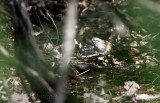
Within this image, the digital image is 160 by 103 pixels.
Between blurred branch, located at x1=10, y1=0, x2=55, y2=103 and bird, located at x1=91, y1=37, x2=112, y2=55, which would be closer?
blurred branch, located at x1=10, y1=0, x2=55, y2=103

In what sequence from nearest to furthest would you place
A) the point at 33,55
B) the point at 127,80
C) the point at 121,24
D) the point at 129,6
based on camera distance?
the point at 33,55 → the point at 127,80 → the point at 121,24 → the point at 129,6

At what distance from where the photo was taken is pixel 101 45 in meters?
2.82

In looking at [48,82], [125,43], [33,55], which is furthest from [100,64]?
[33,55]

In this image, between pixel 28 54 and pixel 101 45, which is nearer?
pixel 28 54

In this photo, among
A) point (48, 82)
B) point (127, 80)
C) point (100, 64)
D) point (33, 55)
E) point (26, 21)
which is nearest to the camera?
point (26, 21)

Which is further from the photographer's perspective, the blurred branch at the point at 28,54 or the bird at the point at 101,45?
the bird at the point at 101,45

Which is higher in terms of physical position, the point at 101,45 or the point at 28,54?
the point at 28,54

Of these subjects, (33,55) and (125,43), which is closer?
(33,55)

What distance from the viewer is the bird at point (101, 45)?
2715 mm

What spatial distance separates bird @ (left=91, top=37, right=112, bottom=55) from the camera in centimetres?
271

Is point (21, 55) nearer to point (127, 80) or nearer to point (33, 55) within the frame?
point (33, 55)

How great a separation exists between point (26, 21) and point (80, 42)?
1413mm

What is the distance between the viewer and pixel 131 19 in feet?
11.2

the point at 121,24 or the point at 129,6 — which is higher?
the point at 129,6
